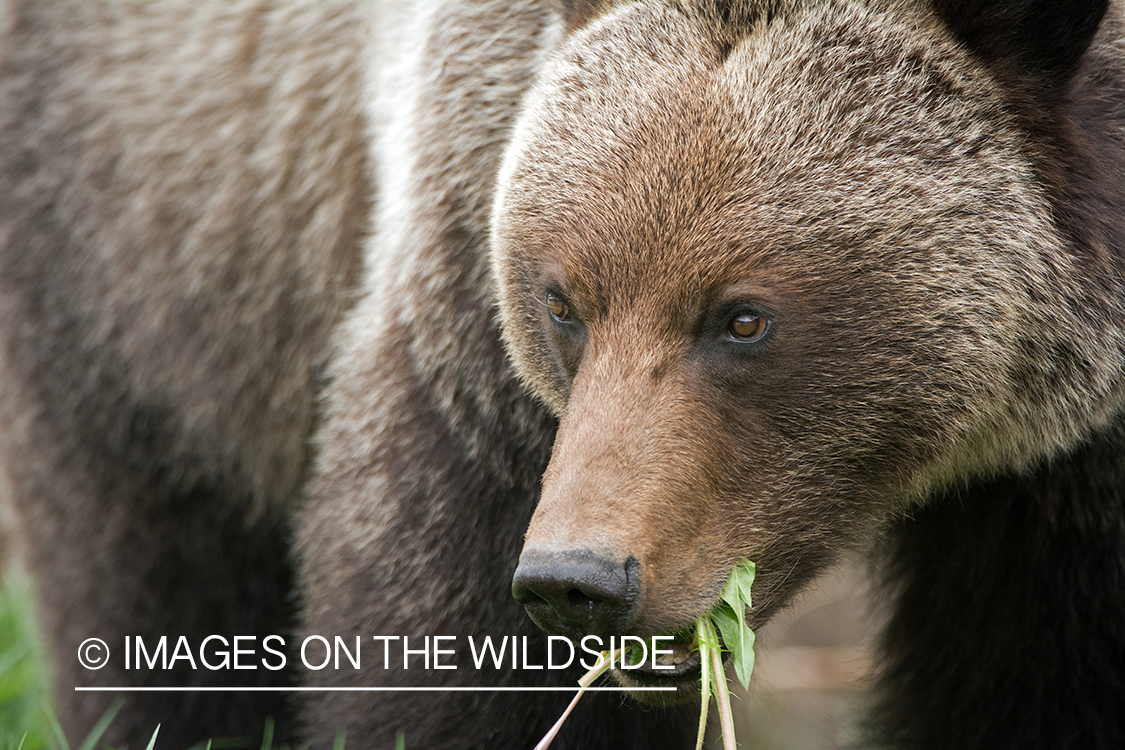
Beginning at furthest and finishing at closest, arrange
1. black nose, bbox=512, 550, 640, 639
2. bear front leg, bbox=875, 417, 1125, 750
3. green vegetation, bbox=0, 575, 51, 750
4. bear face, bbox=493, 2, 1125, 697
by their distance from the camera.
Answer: green vegetation, bbox=0, 575, 51, 750, bear front leg, bbox=875, 417, 1125, 750, bear face, bbox=493, 2, 1125, 697, black nose, bbox=512, 550, 640, 639

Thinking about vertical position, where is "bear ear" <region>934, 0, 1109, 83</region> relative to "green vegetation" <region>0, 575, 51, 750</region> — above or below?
above

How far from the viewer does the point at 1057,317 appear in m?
3.52

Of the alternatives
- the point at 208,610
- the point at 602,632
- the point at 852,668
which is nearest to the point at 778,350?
the point at 602,632

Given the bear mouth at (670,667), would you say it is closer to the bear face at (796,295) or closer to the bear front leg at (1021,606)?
the bear face at (796,295)

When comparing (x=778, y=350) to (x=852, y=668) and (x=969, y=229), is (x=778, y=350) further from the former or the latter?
(x=852, y=668)

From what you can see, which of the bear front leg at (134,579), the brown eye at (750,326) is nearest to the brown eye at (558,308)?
the brown eye at (750,326)

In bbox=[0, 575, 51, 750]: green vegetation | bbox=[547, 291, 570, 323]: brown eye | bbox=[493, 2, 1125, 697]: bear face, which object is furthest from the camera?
bbox=[0, 575, 51, 750]: green vegetation

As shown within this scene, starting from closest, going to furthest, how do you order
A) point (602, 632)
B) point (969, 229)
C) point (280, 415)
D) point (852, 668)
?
point (602, 632)
point (969, 229)
point (280, 415)
point (852, 668)

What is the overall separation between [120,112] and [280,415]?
1473 millimetres

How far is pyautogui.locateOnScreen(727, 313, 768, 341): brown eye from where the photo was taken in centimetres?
339

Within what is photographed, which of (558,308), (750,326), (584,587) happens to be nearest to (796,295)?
(750,326)

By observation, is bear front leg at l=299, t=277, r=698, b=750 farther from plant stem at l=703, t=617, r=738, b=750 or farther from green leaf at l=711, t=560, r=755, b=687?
green leaf at l=711, t=560, r=755, b=687

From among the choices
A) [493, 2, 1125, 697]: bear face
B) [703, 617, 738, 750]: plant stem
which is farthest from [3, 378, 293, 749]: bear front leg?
[703, 617, 738, 750]: plant stem

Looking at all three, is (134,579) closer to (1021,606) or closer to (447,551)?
(447,551)
